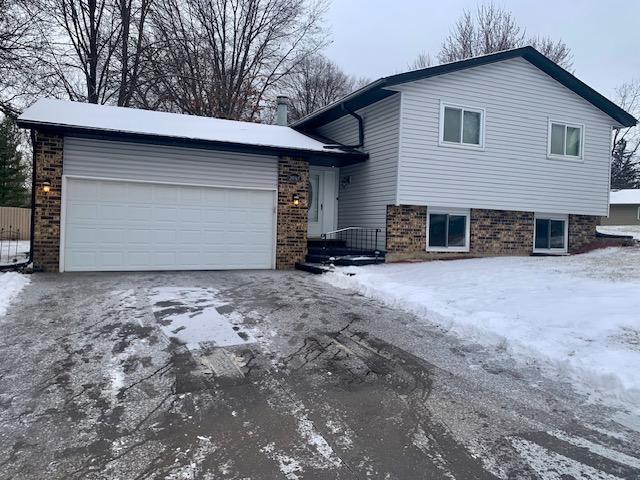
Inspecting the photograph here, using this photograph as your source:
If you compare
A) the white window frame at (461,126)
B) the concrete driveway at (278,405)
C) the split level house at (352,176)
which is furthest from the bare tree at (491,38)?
the concrete driveway at (278,405)

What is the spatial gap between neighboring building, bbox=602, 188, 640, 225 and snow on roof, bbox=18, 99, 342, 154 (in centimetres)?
3013

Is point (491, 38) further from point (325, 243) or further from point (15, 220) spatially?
point (15, 220)

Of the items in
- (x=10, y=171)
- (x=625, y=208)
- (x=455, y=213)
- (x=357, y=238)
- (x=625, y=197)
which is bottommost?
(x=357, y=238)

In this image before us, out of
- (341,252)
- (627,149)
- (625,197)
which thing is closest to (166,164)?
(341,252)

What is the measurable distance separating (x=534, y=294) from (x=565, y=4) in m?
25.7

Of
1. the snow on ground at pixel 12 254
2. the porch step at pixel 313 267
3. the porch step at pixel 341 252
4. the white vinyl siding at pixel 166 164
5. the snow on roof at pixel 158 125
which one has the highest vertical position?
the snow on roof at pixel 158 125

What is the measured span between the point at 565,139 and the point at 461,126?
12.2ft

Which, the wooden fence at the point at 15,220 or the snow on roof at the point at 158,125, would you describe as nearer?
the snow on roof at the point at 158,125

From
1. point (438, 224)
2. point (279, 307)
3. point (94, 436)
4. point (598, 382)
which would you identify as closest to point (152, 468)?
point (94, 436)

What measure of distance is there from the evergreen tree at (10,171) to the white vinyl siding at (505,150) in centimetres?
2692

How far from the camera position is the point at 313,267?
11.3 meters

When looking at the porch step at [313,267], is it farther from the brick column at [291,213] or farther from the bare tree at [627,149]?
the bare tree at [627,149]

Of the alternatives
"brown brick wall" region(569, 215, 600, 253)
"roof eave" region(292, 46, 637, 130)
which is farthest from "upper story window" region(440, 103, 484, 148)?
"brown brick wall" region(569, 215, 600, 253)

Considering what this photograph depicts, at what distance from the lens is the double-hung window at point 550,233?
46.1 ft
